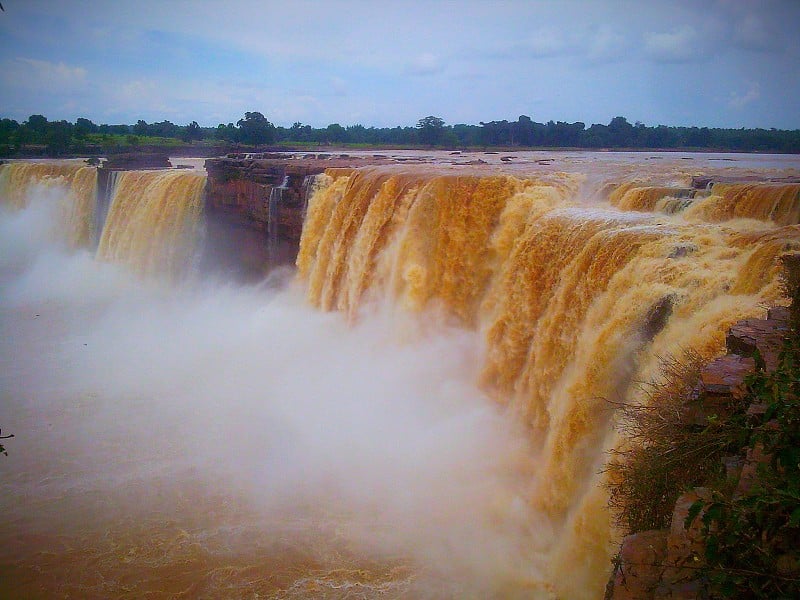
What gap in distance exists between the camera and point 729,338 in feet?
15.5

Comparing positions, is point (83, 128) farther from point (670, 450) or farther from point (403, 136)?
point (670, 450)

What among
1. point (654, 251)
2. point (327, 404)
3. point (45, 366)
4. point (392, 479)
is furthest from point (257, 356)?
point (654, 251)

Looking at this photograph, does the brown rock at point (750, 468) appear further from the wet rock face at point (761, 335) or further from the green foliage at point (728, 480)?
the wet rock face at point (761, 335)

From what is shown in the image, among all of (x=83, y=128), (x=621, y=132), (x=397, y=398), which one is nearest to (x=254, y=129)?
(x=83, y=128)

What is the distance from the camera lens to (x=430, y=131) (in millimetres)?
46750

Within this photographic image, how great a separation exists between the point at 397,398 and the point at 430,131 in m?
38.9

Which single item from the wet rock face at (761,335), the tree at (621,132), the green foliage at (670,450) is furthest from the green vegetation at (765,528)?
the tree at (621,132)

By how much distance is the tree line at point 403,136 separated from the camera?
33250mm

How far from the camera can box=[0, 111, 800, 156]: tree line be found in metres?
33.2

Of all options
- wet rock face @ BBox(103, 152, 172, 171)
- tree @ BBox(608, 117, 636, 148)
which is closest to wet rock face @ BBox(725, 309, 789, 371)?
wet rock face @ BBox(103, 152, 172, 171)

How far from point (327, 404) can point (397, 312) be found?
223cm

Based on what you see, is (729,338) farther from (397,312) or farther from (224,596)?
(397,312)

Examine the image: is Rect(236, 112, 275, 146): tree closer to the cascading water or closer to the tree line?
the tree line

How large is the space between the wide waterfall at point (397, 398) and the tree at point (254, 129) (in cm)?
3414
